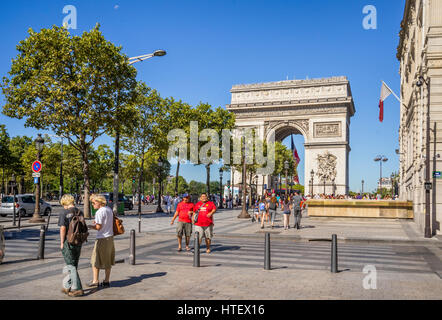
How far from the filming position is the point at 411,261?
13.0m

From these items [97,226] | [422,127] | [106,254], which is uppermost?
[422,127]

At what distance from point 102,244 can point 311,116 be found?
66564 millimetres

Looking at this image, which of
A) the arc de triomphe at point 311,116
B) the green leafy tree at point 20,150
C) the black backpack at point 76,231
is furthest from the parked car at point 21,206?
the arc de triomphe at point 311,116

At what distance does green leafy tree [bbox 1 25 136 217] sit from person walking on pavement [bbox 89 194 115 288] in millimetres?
21169

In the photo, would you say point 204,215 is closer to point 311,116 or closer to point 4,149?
point 4,149

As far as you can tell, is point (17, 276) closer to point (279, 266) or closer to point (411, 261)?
point (279, 266)

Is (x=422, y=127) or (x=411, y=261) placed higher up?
(x=422, y=127)

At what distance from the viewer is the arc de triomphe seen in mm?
70438

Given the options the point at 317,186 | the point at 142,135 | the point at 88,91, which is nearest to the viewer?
the point at 88,91

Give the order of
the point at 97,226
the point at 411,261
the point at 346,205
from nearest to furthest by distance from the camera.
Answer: the point at 97,226 → the point at 411,261 → the point at 346,205

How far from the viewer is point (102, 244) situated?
8.53 m

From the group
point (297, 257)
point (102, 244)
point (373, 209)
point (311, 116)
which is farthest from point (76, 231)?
point (311, 116)
